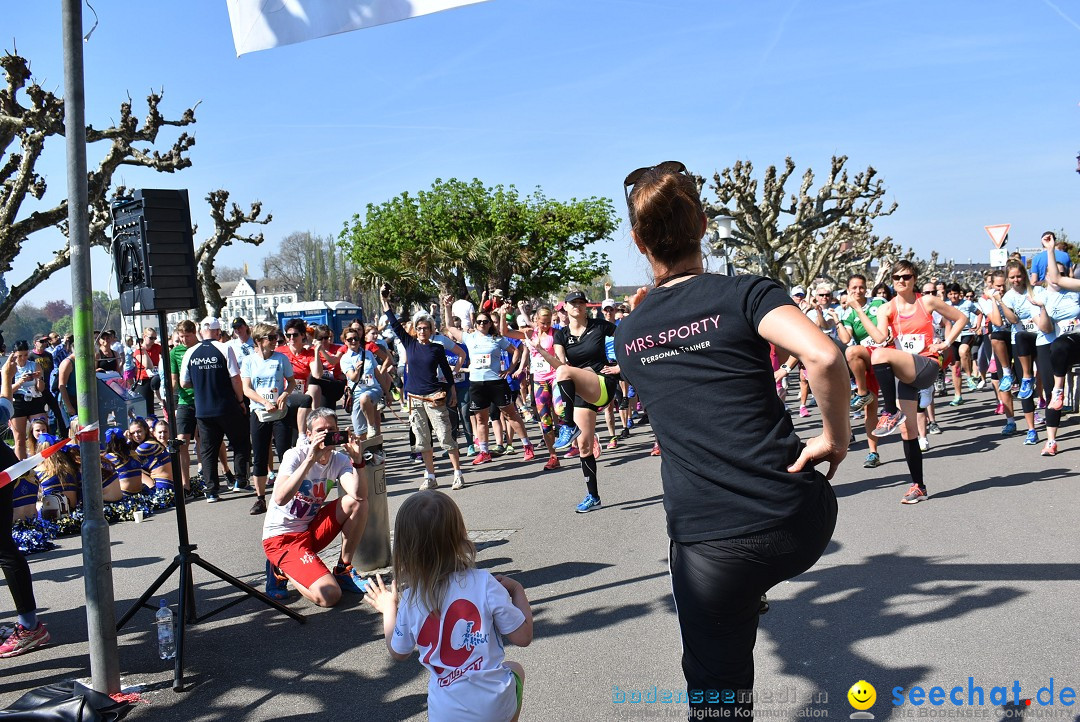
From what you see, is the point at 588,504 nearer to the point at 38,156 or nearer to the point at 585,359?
the point at 585,359

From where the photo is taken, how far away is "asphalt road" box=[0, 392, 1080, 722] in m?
3.75

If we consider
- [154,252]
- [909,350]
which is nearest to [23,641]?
[154,252]

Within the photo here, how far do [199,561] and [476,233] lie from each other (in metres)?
37.7

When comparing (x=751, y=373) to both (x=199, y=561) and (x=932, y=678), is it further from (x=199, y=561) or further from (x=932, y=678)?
(x=199, y=561)

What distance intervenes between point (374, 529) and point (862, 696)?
12.1ft

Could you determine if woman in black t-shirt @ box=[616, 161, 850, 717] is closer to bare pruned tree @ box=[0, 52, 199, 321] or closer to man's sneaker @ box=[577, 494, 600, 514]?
man's sneaker @ box=[577, 494, 600, 514]

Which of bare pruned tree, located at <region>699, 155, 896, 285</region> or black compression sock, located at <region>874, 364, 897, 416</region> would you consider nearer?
black compression sock, located at <region>874, 364, 897, 416</region>

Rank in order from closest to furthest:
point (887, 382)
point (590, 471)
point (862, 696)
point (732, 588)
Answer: point (732, 588) < point (862, 696) < point (590, 471) < point (887, 382)

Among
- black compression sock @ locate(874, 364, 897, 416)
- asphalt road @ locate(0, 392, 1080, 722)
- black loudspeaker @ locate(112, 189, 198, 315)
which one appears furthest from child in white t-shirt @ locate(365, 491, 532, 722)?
black compression sock @ locate(874, 364, 897, 416)

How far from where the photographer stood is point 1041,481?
7320 millimetres

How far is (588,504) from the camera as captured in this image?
765 cm

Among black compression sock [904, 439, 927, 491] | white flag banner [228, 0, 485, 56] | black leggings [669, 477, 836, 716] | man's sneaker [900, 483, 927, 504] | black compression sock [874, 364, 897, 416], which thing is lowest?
man's sneaker [900, 483, 927, 504]

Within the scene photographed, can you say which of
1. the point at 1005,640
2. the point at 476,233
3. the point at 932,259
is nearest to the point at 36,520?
the point at 1005,640

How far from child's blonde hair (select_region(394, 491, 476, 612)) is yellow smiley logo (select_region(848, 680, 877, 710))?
5.90 ft
